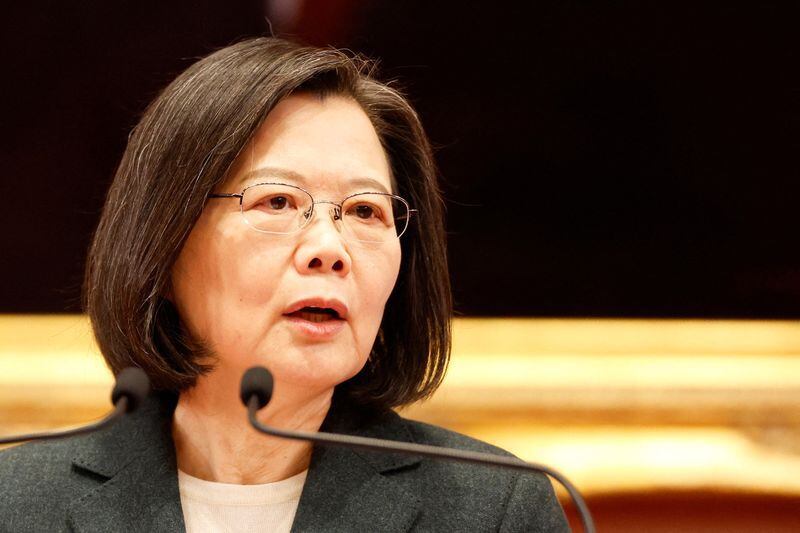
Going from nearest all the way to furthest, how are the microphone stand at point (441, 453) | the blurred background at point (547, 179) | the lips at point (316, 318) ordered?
1. the microphone stand at point (441, 453)
2. the lips at point (316, 318)
3. the blurred background at point (547, 179)

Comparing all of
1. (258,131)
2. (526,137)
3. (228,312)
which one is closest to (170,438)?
(228,312)

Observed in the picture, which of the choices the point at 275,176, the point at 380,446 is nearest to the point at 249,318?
the point at 275,176

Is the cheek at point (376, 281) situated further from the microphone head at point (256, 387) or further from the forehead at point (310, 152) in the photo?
the microphone head at point (256, 387)

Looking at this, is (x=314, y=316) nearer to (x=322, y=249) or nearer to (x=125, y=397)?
(x=322, y=249)

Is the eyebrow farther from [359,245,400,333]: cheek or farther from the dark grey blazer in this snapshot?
the dark grey blazer

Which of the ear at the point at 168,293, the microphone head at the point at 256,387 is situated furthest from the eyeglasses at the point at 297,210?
the microphone head at the point at 256,387

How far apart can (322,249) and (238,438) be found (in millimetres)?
250

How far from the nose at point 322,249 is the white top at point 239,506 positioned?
0.26 meters

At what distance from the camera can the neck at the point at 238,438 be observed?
1060 mm

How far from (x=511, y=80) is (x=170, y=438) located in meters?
0.97

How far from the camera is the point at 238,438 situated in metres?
1.06

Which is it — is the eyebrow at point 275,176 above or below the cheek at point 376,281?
above

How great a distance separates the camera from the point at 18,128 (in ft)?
5.74

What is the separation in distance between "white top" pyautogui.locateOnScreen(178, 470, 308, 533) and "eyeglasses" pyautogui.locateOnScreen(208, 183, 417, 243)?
0.30m
